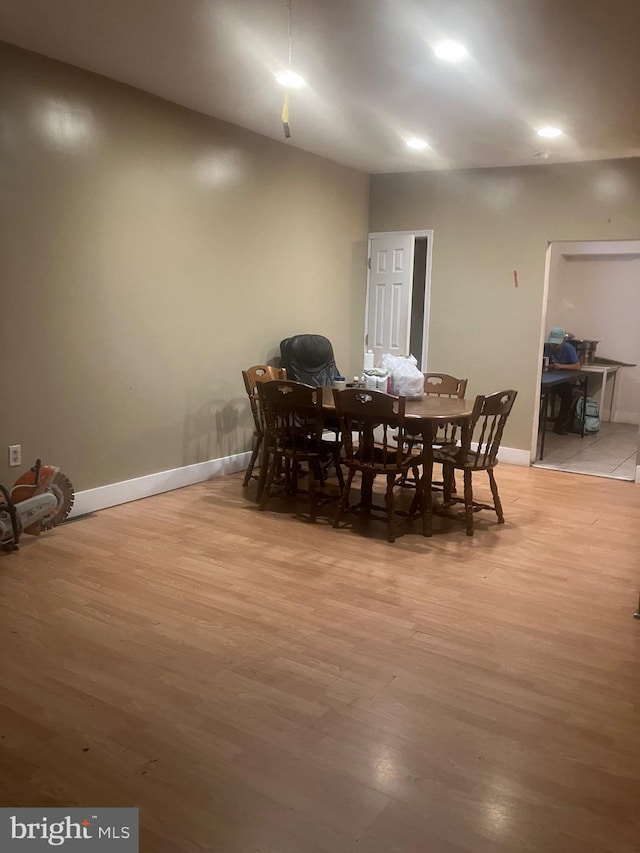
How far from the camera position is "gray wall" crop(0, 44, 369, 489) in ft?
12.4

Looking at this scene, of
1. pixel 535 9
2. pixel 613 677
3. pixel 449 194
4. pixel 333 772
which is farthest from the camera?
pixel 449 194

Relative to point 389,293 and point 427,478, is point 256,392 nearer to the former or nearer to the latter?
point 427,478

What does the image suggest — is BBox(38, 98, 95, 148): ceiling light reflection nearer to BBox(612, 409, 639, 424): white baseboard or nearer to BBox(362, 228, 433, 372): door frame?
BBox(362, 228, 433, 372): door frame

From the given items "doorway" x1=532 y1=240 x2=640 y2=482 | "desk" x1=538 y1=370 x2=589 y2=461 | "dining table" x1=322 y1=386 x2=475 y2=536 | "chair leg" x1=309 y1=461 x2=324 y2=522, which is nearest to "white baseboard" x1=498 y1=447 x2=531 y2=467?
"desk" x1=538 y1=370 x2=589 y2=461

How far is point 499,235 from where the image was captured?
6008mm

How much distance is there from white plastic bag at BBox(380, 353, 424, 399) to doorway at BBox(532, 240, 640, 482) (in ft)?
12.5

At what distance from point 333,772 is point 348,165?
5.46 metres

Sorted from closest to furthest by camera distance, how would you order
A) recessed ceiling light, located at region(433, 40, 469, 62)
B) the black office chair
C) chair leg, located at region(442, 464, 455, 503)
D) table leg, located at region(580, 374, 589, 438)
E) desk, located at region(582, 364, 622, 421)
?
recessed ceiling light, located at region(433, 40, 469, 62), chair leg, located at region(442, 464, 455, 503), the black office chair, table leg, located at region(580, 374, 589, 438), desk, located at region(582, 364, 622, 421)

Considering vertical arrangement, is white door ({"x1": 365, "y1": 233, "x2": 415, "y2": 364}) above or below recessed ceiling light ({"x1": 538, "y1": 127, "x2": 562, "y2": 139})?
below

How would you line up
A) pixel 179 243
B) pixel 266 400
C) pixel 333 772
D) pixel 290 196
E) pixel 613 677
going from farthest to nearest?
pixel 290 196 < pixel 179 243 < pixel 266 400 < pixel 613 677 < pixel 333 772

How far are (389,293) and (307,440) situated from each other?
8.72ft

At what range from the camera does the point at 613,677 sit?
254 centimetres

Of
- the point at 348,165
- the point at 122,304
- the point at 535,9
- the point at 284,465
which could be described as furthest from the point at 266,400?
the point at 348,165

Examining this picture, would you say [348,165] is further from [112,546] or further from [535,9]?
[112,546]
